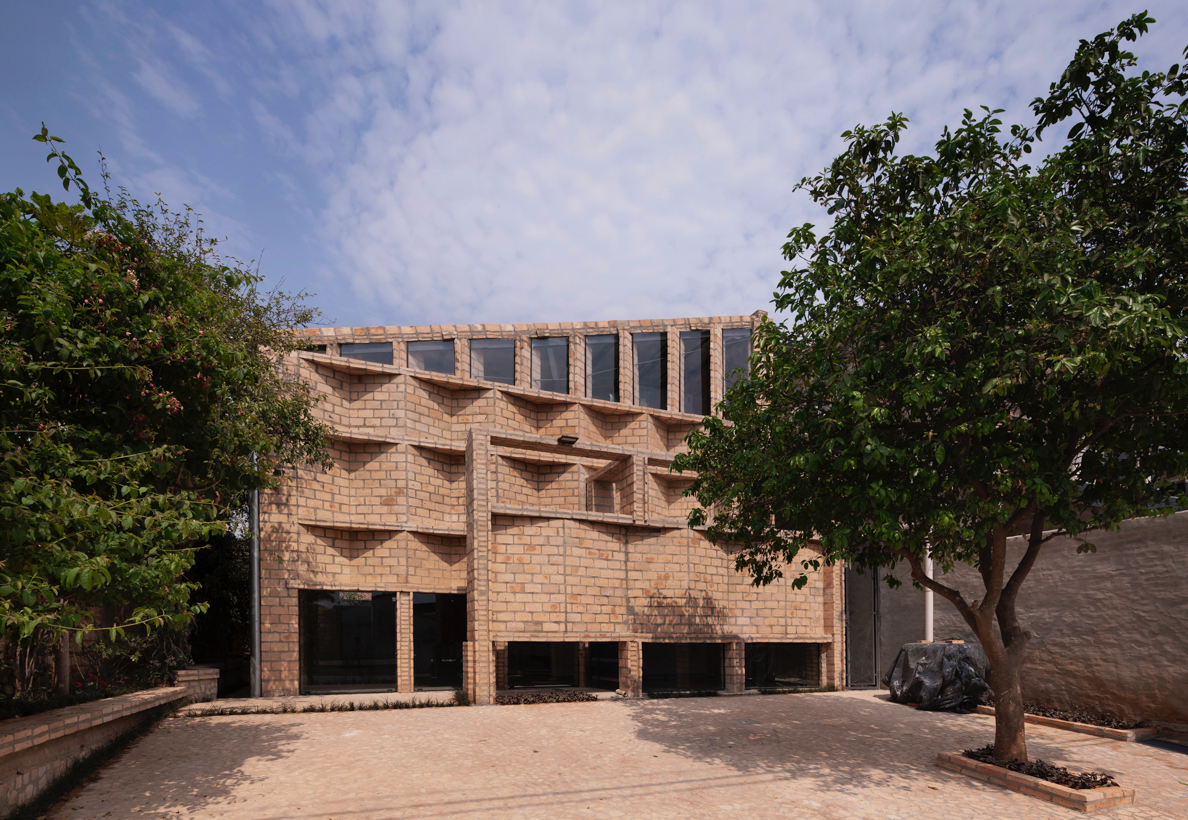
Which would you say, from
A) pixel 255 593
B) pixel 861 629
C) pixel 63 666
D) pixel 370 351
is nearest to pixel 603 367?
pixel 370 351

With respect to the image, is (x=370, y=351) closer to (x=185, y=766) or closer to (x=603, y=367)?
(x=603, y=367)

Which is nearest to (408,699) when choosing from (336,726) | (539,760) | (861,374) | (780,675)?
(336,726)

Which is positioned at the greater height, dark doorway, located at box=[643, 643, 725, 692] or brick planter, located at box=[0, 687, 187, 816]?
brick planter, located at box=[0, 687, 187, 816]

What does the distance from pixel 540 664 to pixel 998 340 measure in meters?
18.2

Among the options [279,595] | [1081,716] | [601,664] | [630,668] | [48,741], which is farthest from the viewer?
[601,664]

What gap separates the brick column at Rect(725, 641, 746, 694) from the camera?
20.8 meters

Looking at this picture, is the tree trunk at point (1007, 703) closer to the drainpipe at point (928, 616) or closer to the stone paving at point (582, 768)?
the stone paving at point (582, 768)

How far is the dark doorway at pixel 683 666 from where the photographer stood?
76.3 feet

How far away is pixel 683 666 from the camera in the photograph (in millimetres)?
23797

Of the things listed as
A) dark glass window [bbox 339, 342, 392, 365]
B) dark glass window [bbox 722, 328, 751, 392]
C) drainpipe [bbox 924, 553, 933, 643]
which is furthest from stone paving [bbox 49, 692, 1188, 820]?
dark glass window [bbox 722, 328, 751, 392]

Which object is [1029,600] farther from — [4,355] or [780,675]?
[4,355]

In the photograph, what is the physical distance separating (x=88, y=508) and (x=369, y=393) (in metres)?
14.8

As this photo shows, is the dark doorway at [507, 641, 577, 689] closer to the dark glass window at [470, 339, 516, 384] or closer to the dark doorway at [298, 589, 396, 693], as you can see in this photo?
the dark doorway at [298, 589, 396, 693]

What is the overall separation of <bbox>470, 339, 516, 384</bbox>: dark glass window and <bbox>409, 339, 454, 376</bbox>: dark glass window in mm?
852
